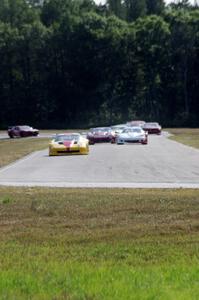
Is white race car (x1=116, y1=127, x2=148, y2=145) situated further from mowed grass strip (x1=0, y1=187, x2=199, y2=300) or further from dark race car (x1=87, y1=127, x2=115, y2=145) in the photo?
mowed grass strip (x1=0, y1=187, x2=199, y2=300)

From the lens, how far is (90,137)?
6538 centimetres

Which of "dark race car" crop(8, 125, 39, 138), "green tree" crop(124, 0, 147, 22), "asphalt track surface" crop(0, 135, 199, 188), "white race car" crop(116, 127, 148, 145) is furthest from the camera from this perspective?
"green tree" crop(124, 0, 147, 22)

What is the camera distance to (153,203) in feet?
50.8

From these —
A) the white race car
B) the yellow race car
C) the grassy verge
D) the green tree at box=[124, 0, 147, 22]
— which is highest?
the green tree at box=[124, 0, 147, 22]

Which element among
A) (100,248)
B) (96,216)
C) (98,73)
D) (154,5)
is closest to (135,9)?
(154,5)

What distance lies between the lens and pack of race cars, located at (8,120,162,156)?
149 ft

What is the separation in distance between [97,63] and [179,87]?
12061mm

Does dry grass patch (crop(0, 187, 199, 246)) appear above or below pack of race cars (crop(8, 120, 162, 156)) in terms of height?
above

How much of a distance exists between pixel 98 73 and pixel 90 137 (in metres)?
53.5

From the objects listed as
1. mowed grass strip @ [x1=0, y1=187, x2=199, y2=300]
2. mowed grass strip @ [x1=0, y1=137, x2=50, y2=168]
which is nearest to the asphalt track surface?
mowed grass strip @ [x1=0, y1=137, x2=50, y2=168]

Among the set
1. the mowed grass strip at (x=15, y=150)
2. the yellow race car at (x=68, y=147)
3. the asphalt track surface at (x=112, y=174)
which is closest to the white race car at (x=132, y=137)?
the mowed grass strip at (x=15, y=150)

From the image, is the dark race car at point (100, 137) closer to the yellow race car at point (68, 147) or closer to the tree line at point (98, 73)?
the yellow race car at point (68, 147)

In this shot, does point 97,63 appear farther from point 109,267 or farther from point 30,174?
point 109,267

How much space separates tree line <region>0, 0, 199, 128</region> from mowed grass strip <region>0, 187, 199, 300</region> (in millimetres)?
102229
